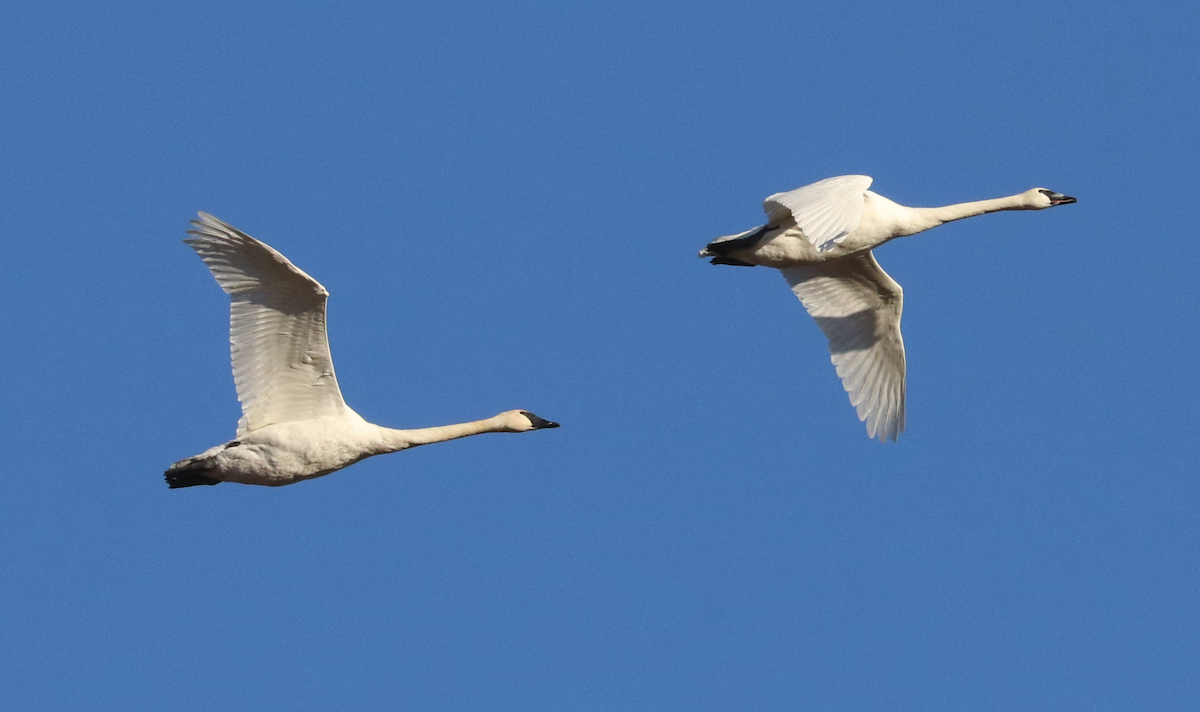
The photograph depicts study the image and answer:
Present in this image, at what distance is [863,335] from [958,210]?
2353mm

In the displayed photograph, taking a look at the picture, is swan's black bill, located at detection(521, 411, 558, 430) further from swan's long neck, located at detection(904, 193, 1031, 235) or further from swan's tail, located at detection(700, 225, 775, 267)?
swan's long neck, located at detection(904, 193, 1031, 235)

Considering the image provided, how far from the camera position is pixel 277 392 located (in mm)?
21609

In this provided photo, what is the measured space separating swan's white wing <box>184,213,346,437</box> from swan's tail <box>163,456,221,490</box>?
52 centimetres

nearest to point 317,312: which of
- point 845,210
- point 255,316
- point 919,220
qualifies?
point 255,316

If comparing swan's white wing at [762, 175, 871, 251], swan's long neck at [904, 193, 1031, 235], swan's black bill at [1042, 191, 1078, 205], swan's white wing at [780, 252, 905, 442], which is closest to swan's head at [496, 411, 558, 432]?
swan's white wing at [762, 175, 871, 251]

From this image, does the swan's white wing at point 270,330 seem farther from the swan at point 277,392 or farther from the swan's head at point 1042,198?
the swan's head at point 1042,198

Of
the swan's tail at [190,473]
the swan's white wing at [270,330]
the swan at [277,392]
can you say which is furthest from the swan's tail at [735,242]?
the swan's tail at [190,473]

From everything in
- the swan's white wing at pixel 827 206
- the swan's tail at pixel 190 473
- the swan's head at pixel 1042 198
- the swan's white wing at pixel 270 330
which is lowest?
the swan's tail at pixel 190 473

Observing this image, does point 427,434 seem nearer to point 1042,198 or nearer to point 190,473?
point 190,473

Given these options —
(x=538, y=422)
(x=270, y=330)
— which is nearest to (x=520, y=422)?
(x=538, y=422)

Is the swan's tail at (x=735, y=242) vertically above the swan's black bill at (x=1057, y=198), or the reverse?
the swan's black bill at (x=1057, y=198)

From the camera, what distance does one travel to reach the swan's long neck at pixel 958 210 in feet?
76.0

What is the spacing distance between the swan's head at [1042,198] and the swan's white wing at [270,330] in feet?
29.2

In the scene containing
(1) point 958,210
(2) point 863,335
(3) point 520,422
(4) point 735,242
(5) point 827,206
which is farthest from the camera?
(2) point 863,335
